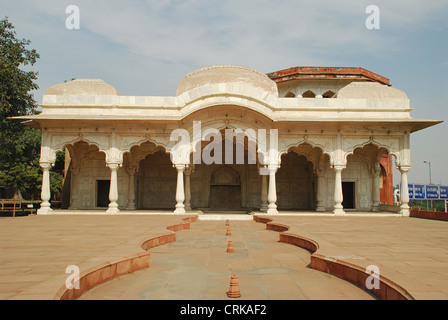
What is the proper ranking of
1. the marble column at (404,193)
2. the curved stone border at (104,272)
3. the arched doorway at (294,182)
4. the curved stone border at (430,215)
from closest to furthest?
1. the curved stone border at (104,272)
2. the curved stone border at (430,215)
3. the marble column at (404,193)
4. the arched doorway at (294,182)

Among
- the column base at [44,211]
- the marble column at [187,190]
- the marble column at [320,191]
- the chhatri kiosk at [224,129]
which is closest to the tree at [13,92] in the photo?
the chhatri kiosk at [224,129]

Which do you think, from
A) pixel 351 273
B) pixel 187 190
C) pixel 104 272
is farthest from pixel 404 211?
pixel 104 272

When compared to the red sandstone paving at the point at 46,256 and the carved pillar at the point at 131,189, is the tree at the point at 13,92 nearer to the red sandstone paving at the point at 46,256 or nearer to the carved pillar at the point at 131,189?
the carved pillar at the point at 131,189

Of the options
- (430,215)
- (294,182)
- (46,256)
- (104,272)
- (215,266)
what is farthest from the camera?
(294,182)

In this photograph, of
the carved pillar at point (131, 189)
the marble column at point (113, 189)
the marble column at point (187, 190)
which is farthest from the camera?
the carved pillar at point (131, 189)

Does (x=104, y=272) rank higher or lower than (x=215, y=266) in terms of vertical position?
higher

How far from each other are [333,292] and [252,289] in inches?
40.5

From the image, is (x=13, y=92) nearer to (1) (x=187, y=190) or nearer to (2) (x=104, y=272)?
(1) (x=187, y=190)

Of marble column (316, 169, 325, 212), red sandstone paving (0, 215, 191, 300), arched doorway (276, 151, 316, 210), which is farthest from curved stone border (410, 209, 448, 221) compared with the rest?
red sandstone paving (0, 215, 191, 300)

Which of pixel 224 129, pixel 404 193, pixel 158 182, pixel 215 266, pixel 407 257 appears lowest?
pixel 215 266

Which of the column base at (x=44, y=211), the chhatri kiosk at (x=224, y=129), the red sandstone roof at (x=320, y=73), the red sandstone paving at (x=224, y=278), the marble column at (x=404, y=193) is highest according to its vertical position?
the red sandstone roof at (x=320, y=73)

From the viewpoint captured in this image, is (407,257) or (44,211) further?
(44,211)

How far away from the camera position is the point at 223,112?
55.9 ft
